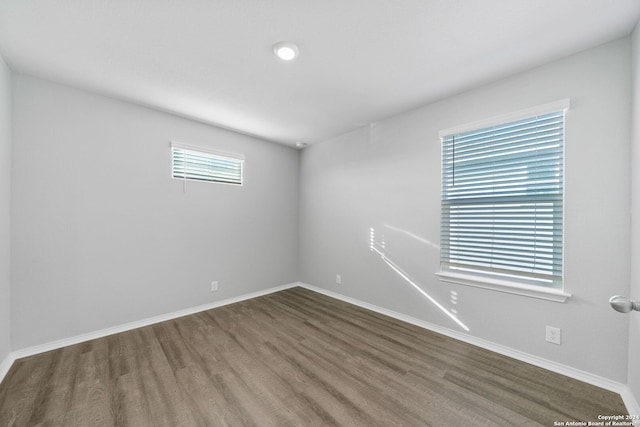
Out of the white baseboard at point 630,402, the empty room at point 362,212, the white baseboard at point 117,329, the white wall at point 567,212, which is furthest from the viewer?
the white baseboard at point 117,329

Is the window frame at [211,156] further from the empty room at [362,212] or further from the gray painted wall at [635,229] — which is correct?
the gray painted wall at [635,229]

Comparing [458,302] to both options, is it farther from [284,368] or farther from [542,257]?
[284,368]

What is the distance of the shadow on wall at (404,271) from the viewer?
2492 millimetres

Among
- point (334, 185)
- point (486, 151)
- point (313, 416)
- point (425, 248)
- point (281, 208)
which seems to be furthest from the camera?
point (281, 208)

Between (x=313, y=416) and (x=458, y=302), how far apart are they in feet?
5.77

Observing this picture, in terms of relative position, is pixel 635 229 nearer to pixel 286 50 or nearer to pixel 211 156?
pixel 286 50

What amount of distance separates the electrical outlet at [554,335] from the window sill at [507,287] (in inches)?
9.3

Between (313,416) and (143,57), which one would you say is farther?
(143,57)

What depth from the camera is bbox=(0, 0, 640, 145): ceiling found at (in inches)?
58.4

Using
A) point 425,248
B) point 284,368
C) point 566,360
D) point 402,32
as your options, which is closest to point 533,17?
point 402,32

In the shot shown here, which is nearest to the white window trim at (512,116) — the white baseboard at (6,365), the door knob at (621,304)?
the door knob at (621,304)

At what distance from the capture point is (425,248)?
8.96 ft

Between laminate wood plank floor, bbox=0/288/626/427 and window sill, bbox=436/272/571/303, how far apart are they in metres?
0.58

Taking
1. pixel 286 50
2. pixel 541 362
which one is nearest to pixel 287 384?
pixel 541 362
